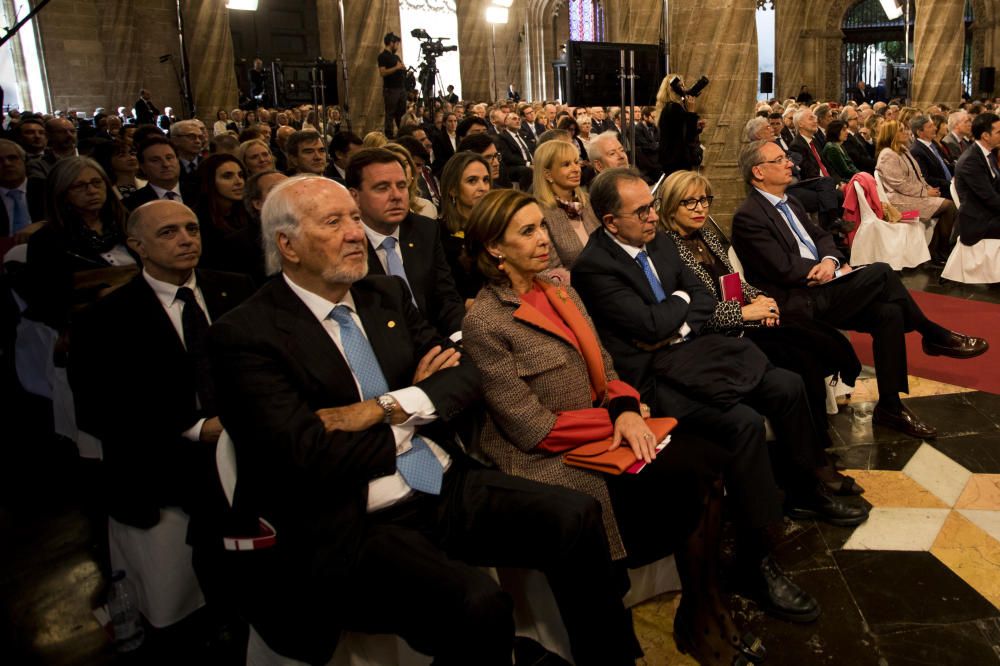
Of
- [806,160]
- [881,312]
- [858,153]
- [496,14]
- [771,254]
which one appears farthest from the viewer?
[496,14]

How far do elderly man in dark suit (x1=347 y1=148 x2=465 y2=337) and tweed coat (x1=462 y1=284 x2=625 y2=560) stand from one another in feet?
2.51

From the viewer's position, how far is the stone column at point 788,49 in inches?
941

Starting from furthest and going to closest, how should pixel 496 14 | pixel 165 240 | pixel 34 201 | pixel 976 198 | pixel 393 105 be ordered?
pixel 496 14, pixel 393 105, pixel 976 198, pixel 34 201, pixel 165 240

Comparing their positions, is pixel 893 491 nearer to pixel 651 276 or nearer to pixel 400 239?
pixel 651 276

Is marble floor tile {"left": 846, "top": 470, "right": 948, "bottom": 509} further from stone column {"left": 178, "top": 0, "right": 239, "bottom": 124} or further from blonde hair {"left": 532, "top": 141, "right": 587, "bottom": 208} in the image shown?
stone column {"left": 178, "top": 0, "right": 239, "bottom": 124}

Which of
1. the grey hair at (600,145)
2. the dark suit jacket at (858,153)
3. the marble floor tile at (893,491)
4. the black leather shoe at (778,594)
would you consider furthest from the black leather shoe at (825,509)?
the dark suit jacket at (858,153)

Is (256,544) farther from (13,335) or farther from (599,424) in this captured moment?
(13,335)

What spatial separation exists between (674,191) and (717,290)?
1.57ft

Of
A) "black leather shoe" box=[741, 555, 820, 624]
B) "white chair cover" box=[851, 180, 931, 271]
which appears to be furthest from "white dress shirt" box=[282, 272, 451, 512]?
"white chair cover" box=[851, 180, 931, 271]

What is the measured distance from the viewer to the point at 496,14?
76.2ft

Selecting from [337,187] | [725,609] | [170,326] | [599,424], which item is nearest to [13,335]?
[170,326]

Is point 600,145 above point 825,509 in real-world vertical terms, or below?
above

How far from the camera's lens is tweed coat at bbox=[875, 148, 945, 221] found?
24.7 feet

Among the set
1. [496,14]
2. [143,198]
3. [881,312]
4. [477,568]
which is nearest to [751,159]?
[881,312]
